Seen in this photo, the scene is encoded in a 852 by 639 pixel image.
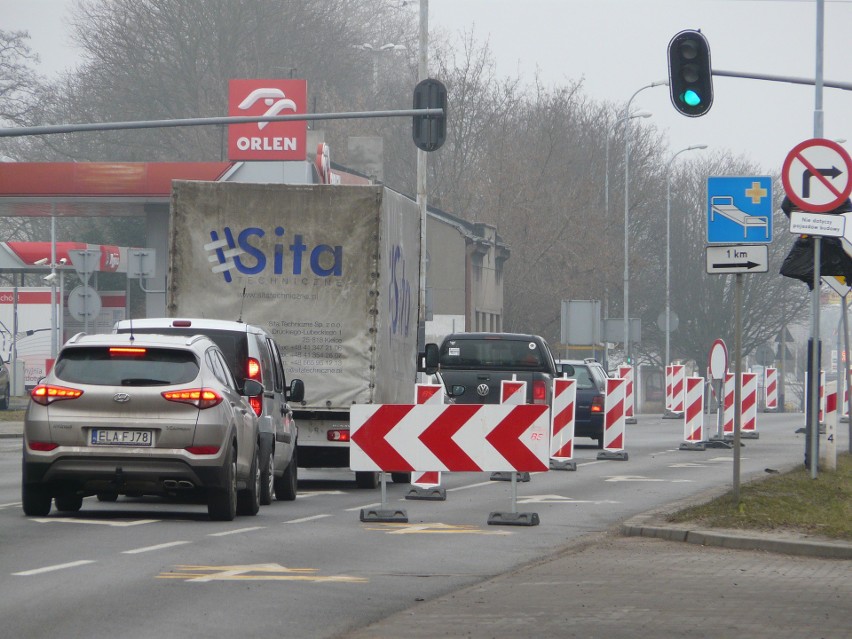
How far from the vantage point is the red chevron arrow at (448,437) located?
1583 centimetres

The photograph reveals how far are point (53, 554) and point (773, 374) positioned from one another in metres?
36.4

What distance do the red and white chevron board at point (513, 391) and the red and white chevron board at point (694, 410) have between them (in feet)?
33.3

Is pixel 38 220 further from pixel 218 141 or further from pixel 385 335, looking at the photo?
pixel 385 335

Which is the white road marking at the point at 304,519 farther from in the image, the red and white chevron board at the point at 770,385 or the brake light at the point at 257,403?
the red and white chevron board at the point at 770,385

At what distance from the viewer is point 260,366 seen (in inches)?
690

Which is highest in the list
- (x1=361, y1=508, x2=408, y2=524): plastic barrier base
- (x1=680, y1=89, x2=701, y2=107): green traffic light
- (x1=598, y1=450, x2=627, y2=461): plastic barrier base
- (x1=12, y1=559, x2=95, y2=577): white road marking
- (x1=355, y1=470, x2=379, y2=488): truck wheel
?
(x1=680, y1=89, x2=701, y2=107): green traffic light

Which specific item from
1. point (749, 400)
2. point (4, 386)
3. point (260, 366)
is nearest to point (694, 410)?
point (749, 400)

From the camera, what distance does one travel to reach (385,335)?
20422 mm

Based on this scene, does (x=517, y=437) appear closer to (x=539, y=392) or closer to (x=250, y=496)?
(x=250, y=496)

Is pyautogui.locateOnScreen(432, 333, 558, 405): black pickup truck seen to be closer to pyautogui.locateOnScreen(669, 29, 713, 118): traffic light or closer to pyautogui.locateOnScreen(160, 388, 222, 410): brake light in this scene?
pyautogui.locateOnScreen(669, 29, 713, 118): traffic light

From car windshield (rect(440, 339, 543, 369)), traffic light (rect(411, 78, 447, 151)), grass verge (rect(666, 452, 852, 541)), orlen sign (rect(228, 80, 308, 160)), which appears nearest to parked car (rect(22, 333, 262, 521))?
grass verge (rect(666, 452, 852, 541))

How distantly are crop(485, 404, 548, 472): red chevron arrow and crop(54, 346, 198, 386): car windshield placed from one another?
9.16 ft

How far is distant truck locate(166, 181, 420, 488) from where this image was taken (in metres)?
20.0

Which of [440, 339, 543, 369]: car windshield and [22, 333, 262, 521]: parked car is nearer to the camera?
[22, 333, 262, 521]: parked car
